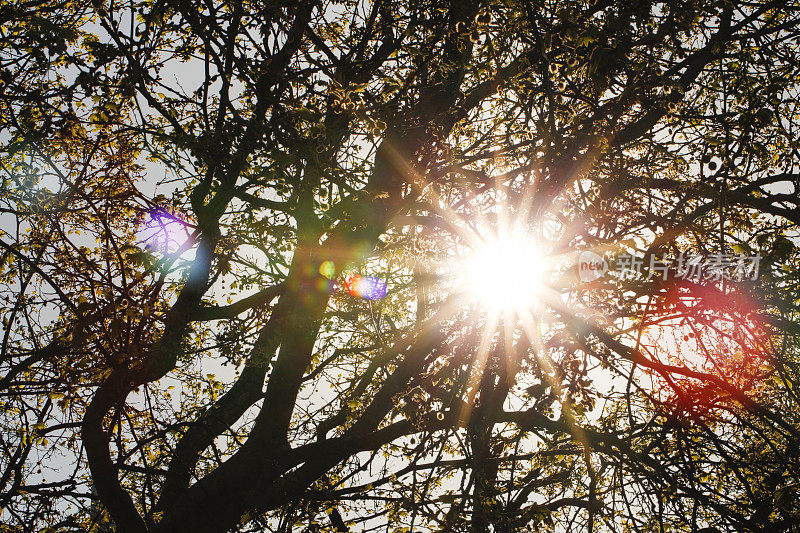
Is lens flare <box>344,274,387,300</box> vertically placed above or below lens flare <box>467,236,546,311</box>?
above

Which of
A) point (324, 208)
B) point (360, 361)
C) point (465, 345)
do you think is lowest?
point (465, 345)

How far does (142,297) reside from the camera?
3.75 m

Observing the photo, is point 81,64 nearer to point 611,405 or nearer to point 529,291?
point 529,291

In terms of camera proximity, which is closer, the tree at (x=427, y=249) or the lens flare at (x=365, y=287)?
the tree at (x=427, y=249)

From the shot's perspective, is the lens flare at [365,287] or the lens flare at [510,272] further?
A: the lens flare at [365,287]

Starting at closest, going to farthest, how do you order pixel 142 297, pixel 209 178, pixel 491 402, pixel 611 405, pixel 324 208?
pixel 142 297 < pixel 209 178 < pixel 491 402 < pixel 324 208 < pixel 611 405

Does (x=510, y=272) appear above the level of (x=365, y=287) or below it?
below

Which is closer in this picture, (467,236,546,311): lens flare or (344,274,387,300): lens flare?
(467,236,546,311): lens flare

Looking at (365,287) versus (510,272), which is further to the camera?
(365,287)

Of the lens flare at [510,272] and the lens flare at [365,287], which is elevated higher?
the lens flare at [365,287]

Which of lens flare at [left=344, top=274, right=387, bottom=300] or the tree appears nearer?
the tree

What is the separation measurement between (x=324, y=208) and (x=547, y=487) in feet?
15.8

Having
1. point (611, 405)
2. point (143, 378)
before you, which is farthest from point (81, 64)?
point (611, 405)

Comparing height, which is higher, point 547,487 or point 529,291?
point 529,291
